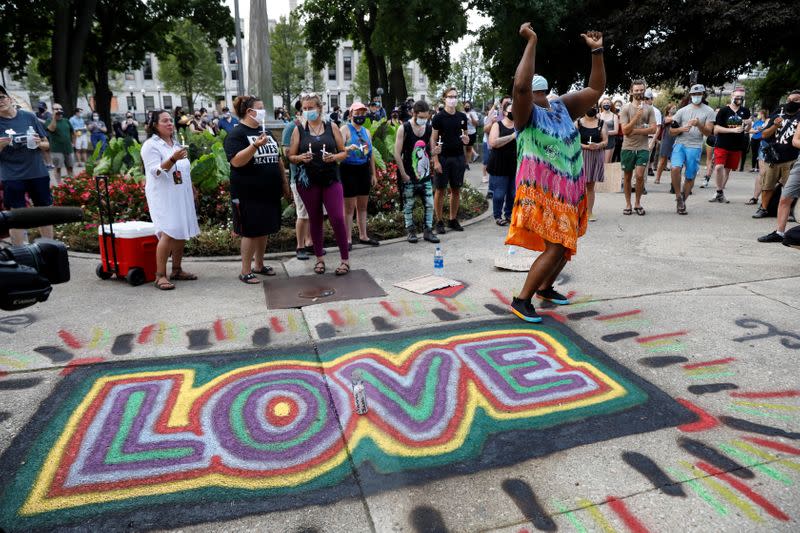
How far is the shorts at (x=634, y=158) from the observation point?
330 inches

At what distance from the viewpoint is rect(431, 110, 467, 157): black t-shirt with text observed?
23.7 ft

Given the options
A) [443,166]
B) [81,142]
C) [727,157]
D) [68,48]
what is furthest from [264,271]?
[68,48]

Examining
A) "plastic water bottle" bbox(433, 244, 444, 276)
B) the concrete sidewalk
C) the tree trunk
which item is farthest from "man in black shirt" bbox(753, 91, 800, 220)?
the tree trunk

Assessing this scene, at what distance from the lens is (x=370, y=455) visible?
283cm

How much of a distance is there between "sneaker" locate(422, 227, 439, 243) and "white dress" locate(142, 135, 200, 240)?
302 cm

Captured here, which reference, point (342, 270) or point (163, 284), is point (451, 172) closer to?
point (342, 270)

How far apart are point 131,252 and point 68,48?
2320 cm

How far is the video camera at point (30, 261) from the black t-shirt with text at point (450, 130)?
228 inches

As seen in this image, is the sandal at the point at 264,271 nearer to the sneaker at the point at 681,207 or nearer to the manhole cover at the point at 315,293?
the manhole cover at the point at 315,293

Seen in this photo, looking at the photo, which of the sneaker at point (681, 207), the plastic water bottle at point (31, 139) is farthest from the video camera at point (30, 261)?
the sneaker at point (681, 207)

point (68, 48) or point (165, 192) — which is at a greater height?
point (68, 48)

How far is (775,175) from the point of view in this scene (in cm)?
785

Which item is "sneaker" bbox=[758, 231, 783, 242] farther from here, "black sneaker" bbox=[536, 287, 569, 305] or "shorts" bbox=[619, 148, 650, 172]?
"black sneaker" bbox=[536, 287, 569, 305]

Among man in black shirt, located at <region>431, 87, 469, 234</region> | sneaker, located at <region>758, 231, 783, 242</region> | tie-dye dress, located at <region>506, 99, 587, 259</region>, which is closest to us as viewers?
tie-dye dress, located at <region>506, 99, 587, 259</region>
